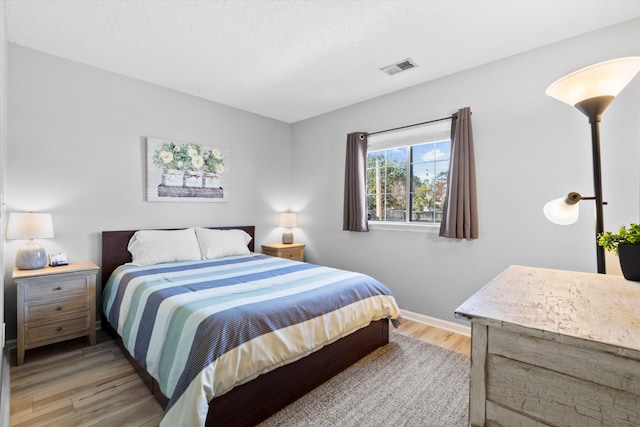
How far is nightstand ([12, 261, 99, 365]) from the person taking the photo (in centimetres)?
226

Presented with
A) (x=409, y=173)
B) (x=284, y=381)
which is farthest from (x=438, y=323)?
(x=284, y=381)

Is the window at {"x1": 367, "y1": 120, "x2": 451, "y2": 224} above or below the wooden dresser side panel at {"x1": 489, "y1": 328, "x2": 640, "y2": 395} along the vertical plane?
above

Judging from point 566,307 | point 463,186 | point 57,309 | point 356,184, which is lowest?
point 57,309

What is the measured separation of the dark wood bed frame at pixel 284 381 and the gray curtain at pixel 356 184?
53.8 inches

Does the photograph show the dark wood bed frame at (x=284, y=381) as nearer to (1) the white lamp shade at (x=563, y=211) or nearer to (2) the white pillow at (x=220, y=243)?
(2) the white pillow at (x=220, y=243)

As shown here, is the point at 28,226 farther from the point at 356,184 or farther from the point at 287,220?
the point at 356,184

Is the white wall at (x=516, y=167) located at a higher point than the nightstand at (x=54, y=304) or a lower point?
higher

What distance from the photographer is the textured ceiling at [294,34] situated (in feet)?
6.72

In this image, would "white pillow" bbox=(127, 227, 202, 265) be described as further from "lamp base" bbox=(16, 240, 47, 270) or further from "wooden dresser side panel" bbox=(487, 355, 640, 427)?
"wooden dresser side panel" bbox=(487, 355, 640, 427)

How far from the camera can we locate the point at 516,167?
261 centimetres

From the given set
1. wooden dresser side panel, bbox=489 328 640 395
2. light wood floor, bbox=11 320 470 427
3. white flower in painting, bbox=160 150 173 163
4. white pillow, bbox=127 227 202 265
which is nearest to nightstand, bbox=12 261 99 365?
light wood floor, bbox=11 320 470 427

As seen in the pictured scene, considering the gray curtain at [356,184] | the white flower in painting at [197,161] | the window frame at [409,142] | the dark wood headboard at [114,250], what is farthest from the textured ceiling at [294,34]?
the dark wood headboard at [114,250]

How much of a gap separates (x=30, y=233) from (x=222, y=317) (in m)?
1.96

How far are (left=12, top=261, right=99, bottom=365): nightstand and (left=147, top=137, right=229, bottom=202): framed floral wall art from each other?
1.08m
